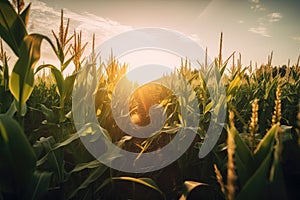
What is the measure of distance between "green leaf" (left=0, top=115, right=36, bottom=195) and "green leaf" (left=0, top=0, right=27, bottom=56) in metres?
0.34

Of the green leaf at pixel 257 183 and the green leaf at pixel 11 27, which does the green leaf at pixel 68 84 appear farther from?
the green leaf at pixel 257 183

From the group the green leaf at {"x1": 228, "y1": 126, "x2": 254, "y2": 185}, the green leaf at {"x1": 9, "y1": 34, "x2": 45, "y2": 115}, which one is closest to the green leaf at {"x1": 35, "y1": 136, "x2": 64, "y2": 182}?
the green leaf at {"x1": 9, "y1": 34, "x2": 45, "y2": 115}

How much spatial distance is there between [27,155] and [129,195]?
3.09ft

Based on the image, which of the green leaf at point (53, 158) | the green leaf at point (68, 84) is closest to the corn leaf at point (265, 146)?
the green leaf at point (53, 158)

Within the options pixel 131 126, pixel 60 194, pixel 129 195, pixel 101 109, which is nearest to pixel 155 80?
pixel 131 126

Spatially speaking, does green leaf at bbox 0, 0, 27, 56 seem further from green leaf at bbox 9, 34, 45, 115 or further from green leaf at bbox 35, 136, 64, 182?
green leaf at bbox 35, 136, 64, 182

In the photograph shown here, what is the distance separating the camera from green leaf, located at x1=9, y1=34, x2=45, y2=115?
36.9 inches

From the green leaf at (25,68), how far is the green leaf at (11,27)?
0.42 feet

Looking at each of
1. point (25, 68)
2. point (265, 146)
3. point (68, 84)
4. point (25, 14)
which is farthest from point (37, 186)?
point (265, 146)

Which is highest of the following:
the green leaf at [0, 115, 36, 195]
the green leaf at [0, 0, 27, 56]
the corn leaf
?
the green leaf at [0, 0, 27, 56]

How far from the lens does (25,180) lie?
37.4 inches

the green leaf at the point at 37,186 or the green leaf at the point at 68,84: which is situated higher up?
the green leaf at the point at 68,84

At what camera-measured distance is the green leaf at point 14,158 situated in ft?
2.83

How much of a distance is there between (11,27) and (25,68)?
0.19 meters
